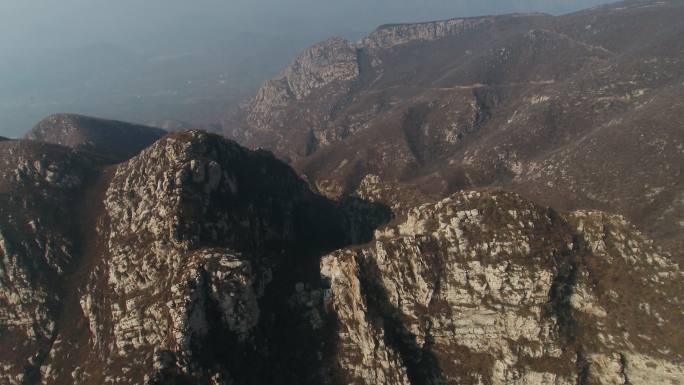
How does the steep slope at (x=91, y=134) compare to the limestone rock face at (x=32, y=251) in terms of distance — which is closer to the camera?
the limestone rock face at (x=32, y=251)

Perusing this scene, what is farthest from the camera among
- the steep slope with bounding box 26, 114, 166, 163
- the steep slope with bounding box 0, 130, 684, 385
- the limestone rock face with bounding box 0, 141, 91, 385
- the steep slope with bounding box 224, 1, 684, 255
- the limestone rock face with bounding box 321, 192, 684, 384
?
the steep slope with bounding box 26, 114, 166, 163

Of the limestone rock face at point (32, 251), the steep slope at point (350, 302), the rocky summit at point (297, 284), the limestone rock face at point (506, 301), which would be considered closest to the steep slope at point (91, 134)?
the limestone rock face at point (32, 251)

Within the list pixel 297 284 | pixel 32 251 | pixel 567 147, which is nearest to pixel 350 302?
pixel 297 284

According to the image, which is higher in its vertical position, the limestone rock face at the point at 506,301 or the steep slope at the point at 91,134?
the steep slope at the point at 91,134

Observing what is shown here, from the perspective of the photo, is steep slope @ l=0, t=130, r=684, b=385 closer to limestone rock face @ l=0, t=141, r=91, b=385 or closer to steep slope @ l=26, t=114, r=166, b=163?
limestone rock face @ l=0, t=141, r=91, b=385

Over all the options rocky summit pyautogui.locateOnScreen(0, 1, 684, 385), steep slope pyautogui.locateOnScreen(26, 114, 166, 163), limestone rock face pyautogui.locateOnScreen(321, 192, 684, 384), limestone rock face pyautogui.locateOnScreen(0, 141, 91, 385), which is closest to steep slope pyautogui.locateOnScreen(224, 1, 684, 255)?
rocky summit pyautogui.locateOnScreen(0, 1, 684, 385)

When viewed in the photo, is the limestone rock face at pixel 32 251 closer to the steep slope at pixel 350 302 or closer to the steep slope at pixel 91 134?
the steep slope at pixel 350 302

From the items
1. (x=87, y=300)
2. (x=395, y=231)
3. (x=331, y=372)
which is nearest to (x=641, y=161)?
(x=395, y=231)

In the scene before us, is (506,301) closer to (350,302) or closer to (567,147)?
(350,302)

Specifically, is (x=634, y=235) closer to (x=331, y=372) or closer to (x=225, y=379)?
(x=331, y=372)
